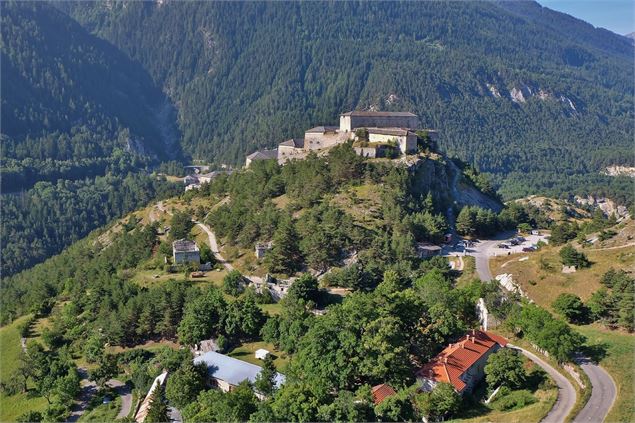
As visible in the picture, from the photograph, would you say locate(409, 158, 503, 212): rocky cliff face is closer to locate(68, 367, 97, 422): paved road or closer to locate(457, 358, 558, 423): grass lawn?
locate(457, 358, 558, 423): grass lawn

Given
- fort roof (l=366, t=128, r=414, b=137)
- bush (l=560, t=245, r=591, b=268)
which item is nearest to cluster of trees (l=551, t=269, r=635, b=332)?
bush (l=560, t=245, r=591, b=268)

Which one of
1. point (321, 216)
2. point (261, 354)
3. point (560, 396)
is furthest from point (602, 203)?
point (261, 354)

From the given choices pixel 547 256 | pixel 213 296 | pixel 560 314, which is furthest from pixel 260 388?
pixel 547 256

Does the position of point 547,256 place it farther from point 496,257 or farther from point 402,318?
point 402,318

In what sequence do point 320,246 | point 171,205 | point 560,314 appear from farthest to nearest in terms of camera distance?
point 171,205 → point 320,246 → point 560,314

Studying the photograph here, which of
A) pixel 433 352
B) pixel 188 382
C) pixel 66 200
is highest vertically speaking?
pixel 433 352

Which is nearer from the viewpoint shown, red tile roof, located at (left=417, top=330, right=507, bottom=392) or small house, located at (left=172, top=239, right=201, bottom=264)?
red tile roof, located at (left=417, top=330, right=507, bottom=392)

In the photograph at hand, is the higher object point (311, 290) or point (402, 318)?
point (402, 318)
